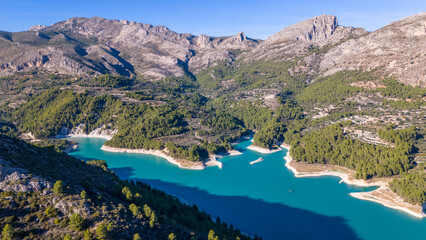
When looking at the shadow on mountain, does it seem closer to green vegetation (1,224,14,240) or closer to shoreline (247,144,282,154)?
shoreline (247,144,282,154)

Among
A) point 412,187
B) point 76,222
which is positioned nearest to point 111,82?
point 76,222

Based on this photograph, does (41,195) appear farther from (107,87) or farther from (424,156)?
(107,87)

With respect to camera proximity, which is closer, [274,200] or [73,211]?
[73,211]

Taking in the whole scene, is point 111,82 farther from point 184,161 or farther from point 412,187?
point 412,187

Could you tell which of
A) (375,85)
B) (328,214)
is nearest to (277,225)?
(328,214)

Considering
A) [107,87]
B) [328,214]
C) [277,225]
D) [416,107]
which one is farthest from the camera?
[107,87]

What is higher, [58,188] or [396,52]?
[396,52]

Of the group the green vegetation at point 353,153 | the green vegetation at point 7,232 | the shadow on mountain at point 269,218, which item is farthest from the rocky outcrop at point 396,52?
the green vegetation at point 7,232

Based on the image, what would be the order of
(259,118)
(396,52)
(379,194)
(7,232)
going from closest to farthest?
(7,232) → (379,194) → (259,118) → (396,52)
